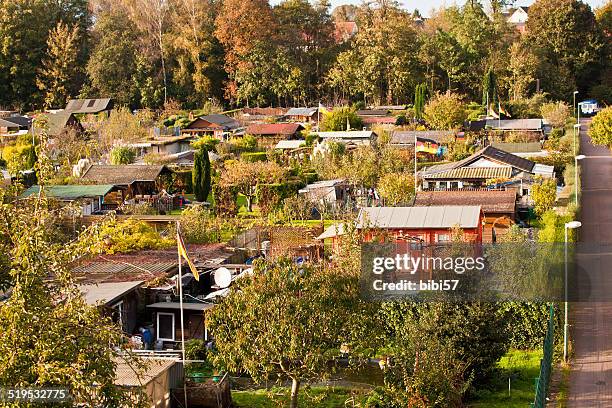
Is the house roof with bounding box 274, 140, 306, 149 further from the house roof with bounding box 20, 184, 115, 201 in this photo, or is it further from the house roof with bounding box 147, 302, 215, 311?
the house roof with bounding box 147, 302, 215, 311

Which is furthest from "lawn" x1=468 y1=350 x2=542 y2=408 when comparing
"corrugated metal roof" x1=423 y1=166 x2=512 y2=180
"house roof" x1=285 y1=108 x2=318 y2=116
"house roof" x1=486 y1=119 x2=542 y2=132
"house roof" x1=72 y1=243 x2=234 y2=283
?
"house roof" x1=285 y1=108 x2=318 y2=116

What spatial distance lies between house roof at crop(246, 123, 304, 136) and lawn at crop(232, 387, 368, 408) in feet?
97.6

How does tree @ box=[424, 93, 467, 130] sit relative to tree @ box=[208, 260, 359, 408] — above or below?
above

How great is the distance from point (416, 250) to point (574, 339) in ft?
14.0

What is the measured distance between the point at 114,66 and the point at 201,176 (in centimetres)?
2608

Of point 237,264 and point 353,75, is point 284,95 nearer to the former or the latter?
point 353,75

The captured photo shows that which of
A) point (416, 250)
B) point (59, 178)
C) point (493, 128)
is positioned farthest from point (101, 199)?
point (493, 128)

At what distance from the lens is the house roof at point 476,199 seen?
80.0ft

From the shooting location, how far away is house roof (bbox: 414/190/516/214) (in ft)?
80.0

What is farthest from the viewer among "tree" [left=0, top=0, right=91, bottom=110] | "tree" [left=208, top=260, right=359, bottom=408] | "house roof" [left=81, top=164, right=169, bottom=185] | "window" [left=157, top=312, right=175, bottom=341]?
"tree" [left=0, top=0, right=91, bottom=110]

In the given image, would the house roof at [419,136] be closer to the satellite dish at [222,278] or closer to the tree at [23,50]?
the satellite dish at [222,278]

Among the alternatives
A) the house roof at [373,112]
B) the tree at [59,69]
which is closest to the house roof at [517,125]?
the house roof at [373,112]

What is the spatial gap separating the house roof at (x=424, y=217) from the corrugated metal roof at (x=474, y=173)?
8.13 meters

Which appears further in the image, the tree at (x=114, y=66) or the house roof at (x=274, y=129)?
the tree at (x=114, y=66)
